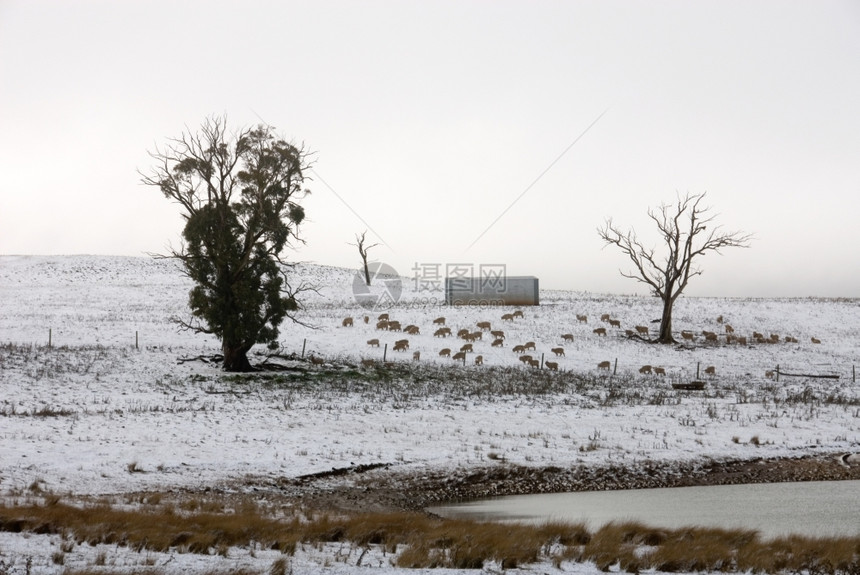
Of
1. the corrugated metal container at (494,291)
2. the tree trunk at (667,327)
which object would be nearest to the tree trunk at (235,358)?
the tree trunk at (667,327)

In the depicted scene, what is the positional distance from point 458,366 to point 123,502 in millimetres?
23786

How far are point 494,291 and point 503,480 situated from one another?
149ft

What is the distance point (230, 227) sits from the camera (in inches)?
1233

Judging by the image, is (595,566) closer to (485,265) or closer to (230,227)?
(230,227)

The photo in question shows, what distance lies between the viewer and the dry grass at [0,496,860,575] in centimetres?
946

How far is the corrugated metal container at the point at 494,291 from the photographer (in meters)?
61.3

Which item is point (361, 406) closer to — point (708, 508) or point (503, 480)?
point (503, 480)

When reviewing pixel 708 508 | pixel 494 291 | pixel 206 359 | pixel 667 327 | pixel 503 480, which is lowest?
pixel 503 480

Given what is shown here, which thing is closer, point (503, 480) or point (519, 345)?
point (503, 480)

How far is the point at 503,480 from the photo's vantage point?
17.7 meters

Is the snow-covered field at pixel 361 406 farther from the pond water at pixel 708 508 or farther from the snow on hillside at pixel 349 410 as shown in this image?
the pond water at pixel 708 508

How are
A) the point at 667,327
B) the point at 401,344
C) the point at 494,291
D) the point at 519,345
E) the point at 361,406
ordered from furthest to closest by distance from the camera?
the point at 494,291
the point at 667,327
the point at 519,345
the point at 401,344
the point at 361,406

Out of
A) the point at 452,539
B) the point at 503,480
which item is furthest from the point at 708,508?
the point at 452,539

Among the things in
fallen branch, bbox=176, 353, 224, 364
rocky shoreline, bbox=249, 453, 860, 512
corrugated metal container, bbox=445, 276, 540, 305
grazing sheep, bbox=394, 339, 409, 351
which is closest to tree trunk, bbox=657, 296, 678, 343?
corrugated metal container, bbox=445, 276, 540, 305
